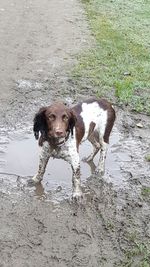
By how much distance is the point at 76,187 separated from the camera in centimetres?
628

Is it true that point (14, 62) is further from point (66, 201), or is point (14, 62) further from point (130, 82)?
point (66, 201)

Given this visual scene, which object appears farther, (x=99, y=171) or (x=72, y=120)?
(x=99, y=171)

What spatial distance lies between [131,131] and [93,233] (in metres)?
2.69

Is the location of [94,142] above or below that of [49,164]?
above

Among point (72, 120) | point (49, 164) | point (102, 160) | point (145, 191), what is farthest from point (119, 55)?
point (72, 120)

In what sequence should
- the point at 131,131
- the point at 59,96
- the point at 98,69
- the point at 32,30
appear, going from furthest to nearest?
1. the point at 32,30
2. the point at 98,69
3. the point at 59,96
4. the point at 131,131

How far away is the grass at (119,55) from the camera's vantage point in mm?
9453

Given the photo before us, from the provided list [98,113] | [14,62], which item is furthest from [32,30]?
[98,113]

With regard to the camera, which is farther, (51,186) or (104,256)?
(51,186)

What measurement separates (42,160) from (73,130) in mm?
559

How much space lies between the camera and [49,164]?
7016 mm

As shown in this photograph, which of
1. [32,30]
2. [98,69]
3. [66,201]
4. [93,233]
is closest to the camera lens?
[93,233]

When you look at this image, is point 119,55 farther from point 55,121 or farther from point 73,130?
point 55,121

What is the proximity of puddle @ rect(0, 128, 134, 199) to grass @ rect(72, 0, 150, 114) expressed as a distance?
5.60 ft
